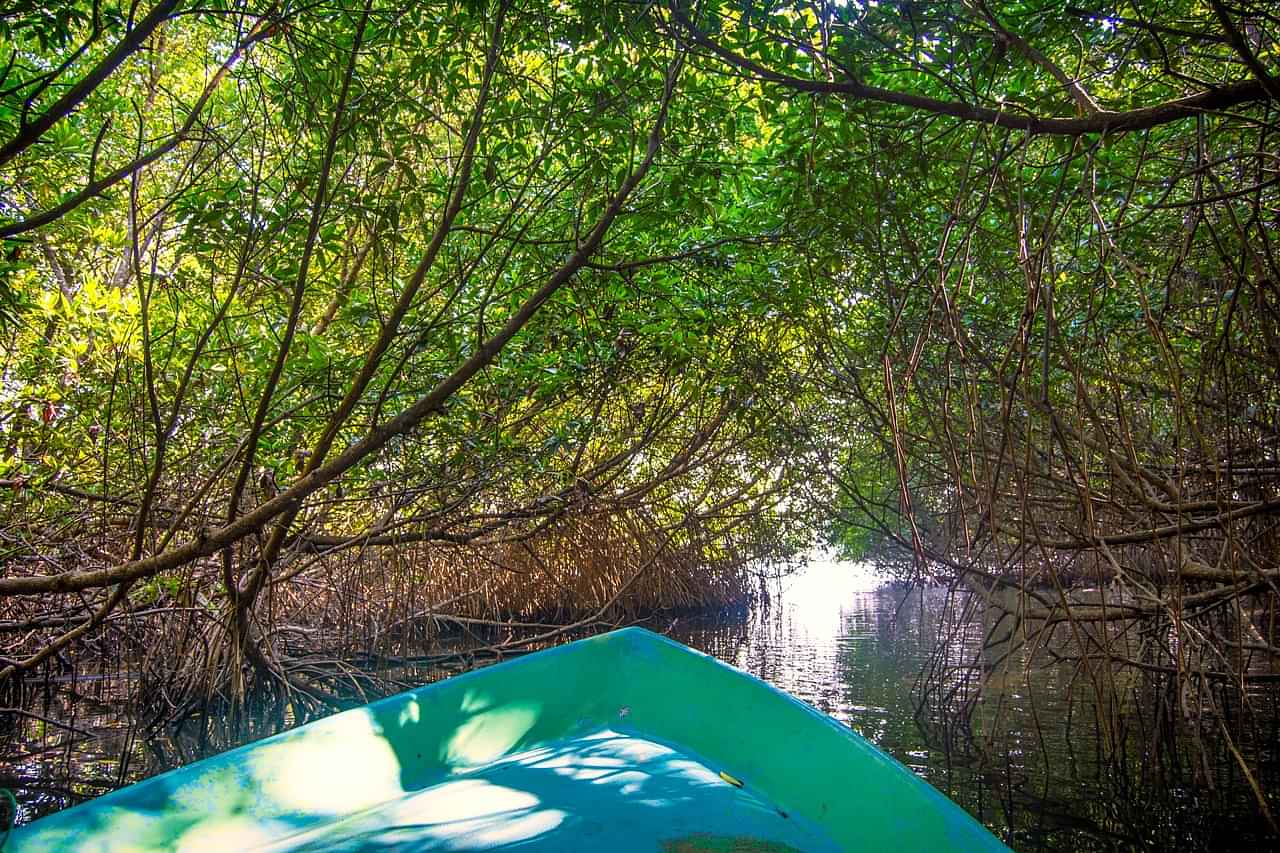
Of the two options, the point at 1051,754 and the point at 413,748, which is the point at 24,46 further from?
the point at 1051,754

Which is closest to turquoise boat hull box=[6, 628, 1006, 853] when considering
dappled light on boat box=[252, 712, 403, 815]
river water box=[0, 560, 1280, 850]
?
dappled light on boat box=[252, 712, 403, 815]

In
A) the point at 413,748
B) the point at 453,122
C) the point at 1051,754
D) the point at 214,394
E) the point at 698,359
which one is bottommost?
the point at 1051,754

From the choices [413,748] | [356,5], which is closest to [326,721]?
[413,748]

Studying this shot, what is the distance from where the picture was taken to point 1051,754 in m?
4.88

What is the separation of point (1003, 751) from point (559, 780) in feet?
11.7

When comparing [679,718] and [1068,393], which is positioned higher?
[1068,393]

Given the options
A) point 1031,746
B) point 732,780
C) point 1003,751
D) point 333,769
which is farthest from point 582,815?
point 1031,746

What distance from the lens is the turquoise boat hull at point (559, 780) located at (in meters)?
1.99

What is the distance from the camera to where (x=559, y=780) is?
7.72ft

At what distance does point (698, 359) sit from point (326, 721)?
4032 mm

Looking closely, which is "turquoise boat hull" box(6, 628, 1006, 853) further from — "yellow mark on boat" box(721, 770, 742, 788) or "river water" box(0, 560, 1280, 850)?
"river water" box(0, 560, 1280, 850)

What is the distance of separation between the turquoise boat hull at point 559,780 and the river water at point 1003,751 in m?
0.71

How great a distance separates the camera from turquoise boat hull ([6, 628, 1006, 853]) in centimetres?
199

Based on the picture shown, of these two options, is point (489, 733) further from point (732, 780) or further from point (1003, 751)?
point (1003, 751)
